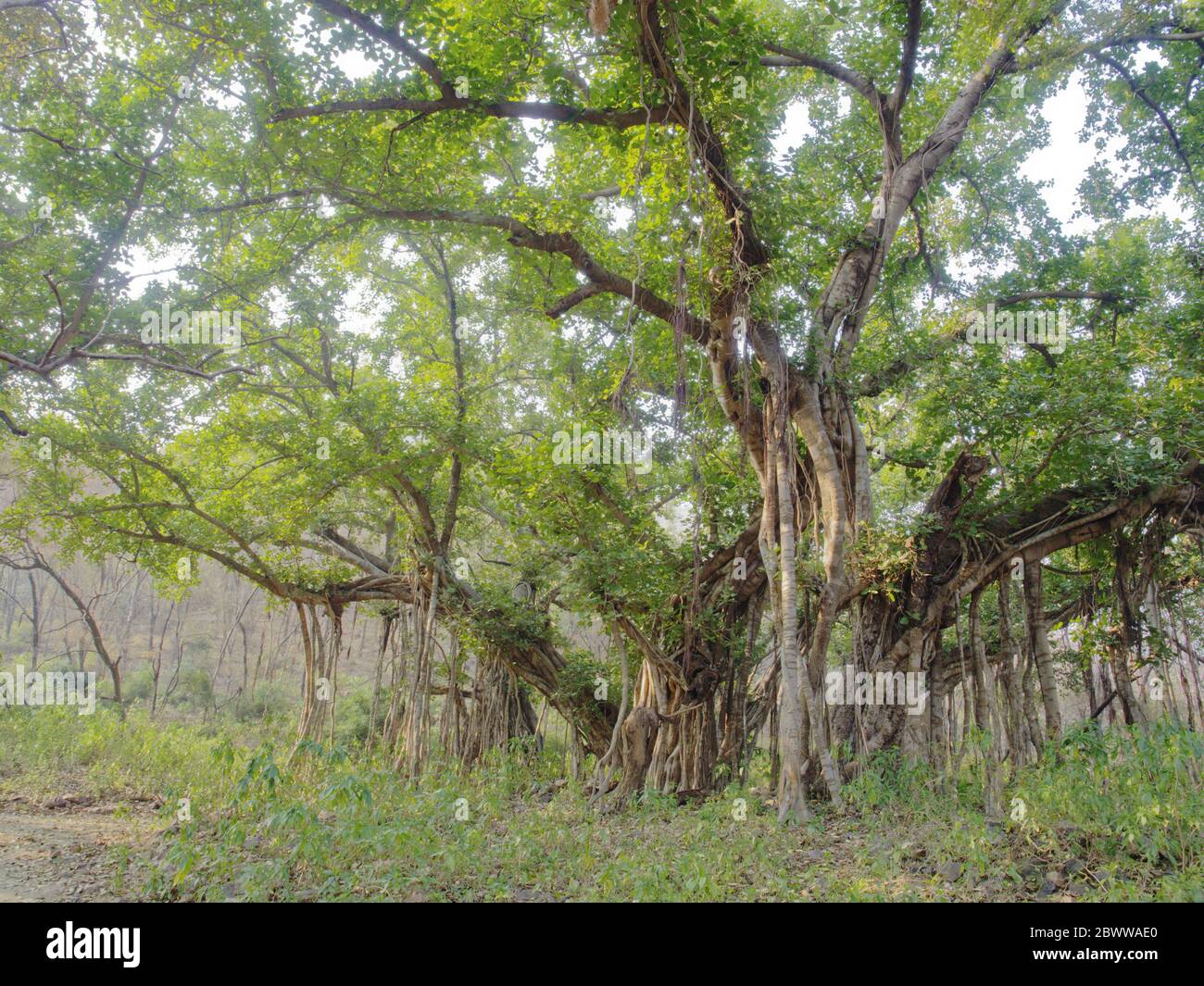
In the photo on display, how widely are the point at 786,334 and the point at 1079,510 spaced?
125 inches

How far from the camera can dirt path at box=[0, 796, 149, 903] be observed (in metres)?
4.36

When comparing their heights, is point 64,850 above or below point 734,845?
below

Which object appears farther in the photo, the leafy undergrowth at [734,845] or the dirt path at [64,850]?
the dirt path at [64,850]

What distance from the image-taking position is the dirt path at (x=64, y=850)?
4.36 meters

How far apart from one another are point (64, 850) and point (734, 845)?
15.2ft

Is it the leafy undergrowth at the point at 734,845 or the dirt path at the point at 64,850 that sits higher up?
the leafy undergrowth at the point at 734,845

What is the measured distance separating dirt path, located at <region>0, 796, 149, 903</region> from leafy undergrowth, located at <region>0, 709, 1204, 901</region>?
0.31 metres

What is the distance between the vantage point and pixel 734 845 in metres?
4.97

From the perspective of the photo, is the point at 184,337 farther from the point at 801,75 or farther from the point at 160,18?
the point at 801,75

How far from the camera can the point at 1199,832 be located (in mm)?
3955

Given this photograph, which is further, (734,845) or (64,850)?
(64,850)

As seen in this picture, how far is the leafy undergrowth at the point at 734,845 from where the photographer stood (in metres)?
3.95

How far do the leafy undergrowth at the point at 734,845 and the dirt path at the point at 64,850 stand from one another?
1.03 feet
